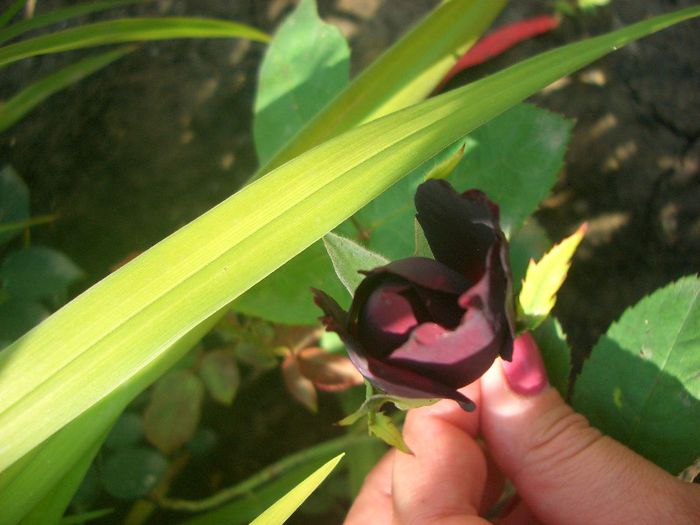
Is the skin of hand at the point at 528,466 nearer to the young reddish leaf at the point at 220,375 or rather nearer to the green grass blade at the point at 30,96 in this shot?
the young reddish leaf at the point at 220,375

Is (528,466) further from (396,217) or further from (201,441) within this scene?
(201,441)

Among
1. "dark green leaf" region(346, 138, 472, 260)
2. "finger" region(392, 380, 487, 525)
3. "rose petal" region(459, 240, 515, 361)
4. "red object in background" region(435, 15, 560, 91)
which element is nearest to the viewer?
"rose petal" region(459, 240, 515, 361)

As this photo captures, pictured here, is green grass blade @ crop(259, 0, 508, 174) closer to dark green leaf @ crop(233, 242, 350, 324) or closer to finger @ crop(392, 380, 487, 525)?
dark green leaf @ crop(233, 242, 350, 324)

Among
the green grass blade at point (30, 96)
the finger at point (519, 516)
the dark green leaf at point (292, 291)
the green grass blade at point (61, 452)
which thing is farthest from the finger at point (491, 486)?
the green grass blade at point (30, 96)

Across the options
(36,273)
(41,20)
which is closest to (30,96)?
(41,20)

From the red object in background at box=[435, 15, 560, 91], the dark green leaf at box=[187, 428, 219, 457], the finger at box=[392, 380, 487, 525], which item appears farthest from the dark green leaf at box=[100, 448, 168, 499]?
the red object in background at box=[435, 15, 560, 91]

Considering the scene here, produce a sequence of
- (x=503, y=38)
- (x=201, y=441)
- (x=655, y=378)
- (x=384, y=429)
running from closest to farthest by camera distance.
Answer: (x=384, y=429) < (x=655, y=378) < (x=201, y=441) < (x=503, y=38)
